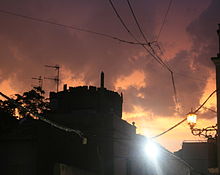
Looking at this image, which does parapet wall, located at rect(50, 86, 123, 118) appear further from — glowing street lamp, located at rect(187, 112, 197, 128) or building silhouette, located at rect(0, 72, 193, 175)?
glowing street lamp, located at rect(187, 112, 197, 128)

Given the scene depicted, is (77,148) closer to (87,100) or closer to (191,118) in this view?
(191,118)

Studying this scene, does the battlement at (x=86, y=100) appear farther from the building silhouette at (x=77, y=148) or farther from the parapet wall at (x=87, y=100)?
the building silhouette at (x=77, y=148)

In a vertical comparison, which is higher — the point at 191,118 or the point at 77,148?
the point at 191,118

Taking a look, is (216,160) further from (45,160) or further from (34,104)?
(34,104)

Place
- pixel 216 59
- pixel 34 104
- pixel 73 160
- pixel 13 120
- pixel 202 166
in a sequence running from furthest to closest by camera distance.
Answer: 1. pixel 202 166
2. pixel 34 104
3. pixel 13 120
4. pixel 73 160
5. pixel 216 59

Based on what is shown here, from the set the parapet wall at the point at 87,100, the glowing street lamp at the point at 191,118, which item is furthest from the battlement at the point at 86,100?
the glowing street lamp at the point at 191,118

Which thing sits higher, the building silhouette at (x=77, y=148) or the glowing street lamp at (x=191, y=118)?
the glowing street lamp at (x=191, y=118)

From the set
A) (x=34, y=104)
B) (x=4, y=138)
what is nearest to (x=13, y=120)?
(x=34, y=104)

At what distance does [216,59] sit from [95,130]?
31.8 feet

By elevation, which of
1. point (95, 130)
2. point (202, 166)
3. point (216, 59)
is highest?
point (216, 59)

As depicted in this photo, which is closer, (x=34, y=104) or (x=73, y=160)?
(x=73, y=160)

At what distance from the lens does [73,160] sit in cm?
2350

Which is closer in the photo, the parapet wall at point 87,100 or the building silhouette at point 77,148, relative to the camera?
the building silhouette at point 77,148

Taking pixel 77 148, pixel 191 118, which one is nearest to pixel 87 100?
pixel 77 148
